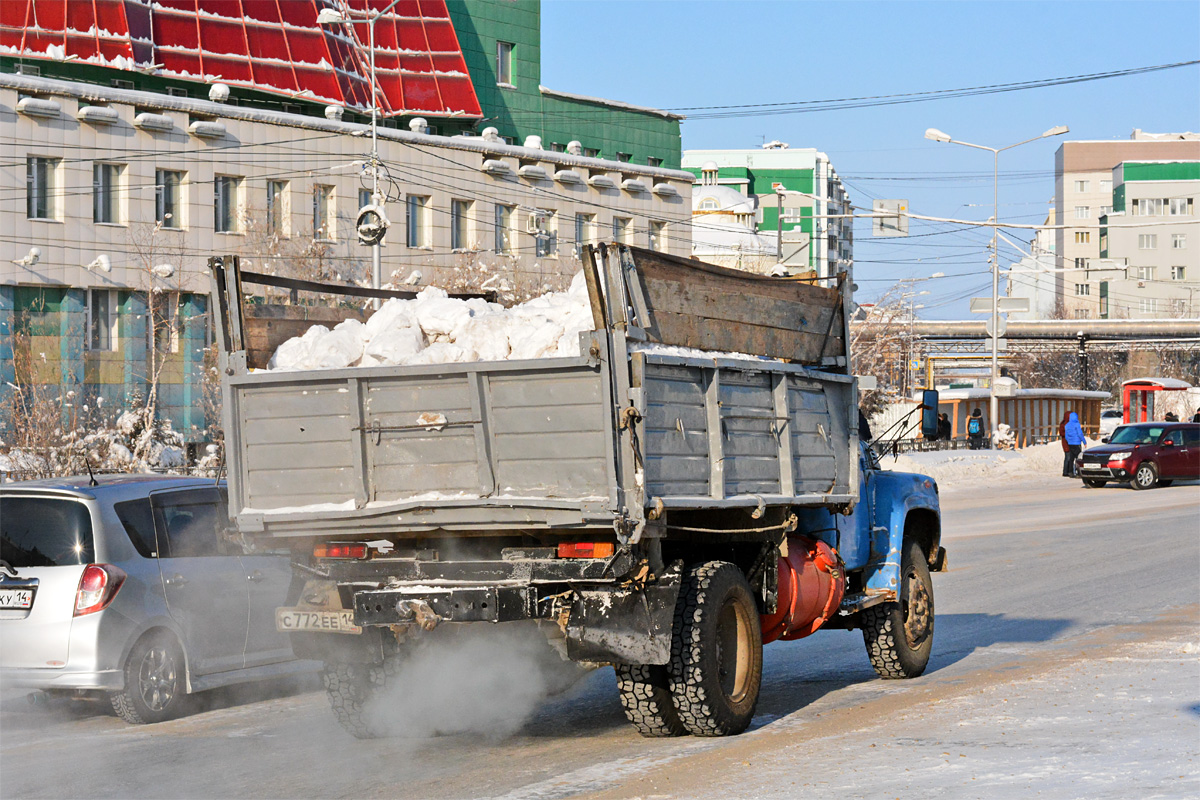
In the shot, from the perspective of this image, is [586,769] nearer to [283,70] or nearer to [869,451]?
[869,451]

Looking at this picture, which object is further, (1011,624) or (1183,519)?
(1183,519)

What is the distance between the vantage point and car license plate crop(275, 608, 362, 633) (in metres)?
7.85

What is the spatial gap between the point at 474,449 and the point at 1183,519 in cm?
2089

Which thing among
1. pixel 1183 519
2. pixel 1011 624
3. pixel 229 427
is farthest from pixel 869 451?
pixel 1183 519

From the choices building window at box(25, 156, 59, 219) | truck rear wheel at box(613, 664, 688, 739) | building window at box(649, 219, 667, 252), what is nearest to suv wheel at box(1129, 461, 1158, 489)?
building window at box(649, 219, 667, 252)

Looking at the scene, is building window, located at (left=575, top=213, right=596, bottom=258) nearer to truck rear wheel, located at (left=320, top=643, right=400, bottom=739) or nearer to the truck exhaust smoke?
the truck exhaust smoke

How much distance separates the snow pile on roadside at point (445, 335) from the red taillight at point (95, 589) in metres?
1.71

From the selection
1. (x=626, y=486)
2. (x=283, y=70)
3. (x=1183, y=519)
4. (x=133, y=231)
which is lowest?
(x=1183, y=519)

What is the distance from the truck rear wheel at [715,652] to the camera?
7.71 meters

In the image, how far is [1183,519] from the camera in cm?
2539

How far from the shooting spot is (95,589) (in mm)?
8766

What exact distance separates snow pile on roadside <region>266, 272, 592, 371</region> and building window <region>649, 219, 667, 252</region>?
47.3 m

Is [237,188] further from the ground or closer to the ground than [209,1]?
closer to the ground

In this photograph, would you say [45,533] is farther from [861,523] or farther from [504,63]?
[504,63]
